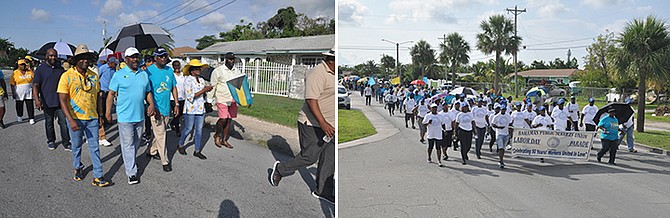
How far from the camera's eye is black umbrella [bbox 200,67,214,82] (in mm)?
1906

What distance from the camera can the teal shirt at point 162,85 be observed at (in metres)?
2.21

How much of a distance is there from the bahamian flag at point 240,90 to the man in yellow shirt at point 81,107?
497 mm

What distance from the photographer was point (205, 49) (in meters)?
1.87

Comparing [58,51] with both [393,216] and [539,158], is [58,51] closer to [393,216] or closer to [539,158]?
[393,216]

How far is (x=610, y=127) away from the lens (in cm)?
668

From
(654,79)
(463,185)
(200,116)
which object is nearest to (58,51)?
(200,116)

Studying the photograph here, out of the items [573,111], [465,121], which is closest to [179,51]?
[465,121]

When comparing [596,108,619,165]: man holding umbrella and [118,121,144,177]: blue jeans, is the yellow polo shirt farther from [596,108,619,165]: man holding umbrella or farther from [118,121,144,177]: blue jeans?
[596,108,619,165]: man holding umbrella

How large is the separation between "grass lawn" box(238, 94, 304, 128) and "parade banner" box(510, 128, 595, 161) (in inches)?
196

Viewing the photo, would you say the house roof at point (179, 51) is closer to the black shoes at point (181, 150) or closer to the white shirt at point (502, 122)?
the black shoes at point (181, 150)

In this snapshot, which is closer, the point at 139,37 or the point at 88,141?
the point at 139,37

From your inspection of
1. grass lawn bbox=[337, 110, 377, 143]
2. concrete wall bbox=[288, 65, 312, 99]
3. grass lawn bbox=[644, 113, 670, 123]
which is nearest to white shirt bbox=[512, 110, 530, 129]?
grass lawn bbox=[337, 110, 377, 143]

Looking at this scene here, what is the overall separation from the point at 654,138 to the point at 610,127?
344 centimetres

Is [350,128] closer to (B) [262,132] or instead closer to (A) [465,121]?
(A) [465,121]
